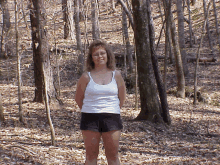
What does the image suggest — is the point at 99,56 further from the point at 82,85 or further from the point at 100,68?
the point at 82,85

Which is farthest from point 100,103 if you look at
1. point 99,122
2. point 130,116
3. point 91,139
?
point 130,116

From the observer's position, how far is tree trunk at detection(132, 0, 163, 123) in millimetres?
7160

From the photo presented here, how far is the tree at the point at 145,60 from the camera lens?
7.16m

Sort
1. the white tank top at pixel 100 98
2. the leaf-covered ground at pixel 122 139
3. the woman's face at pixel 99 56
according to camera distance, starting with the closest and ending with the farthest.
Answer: the white tank top at pixel 100 98 < the woman's face at pixel 99 56 < the leaf-covered ground at pixel 122 139

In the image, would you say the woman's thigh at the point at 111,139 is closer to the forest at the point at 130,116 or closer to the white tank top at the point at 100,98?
the white tank top at the point at 100,98

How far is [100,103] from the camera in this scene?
304cm

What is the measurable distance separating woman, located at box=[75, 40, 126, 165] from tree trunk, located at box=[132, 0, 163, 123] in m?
4.15

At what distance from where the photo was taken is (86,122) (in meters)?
3.06

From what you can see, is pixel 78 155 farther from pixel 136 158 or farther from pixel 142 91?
pixel 142 91

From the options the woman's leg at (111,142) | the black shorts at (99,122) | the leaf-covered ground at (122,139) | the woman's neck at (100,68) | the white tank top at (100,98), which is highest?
the woman's neck at (100,68)

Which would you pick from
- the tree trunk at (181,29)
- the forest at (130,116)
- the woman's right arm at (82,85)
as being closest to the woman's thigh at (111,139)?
the woman's right arm at (82,85)

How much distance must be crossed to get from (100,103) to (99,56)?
0.58 metres

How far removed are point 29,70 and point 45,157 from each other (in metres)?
12.2

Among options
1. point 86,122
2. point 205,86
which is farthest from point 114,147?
point 205,86
